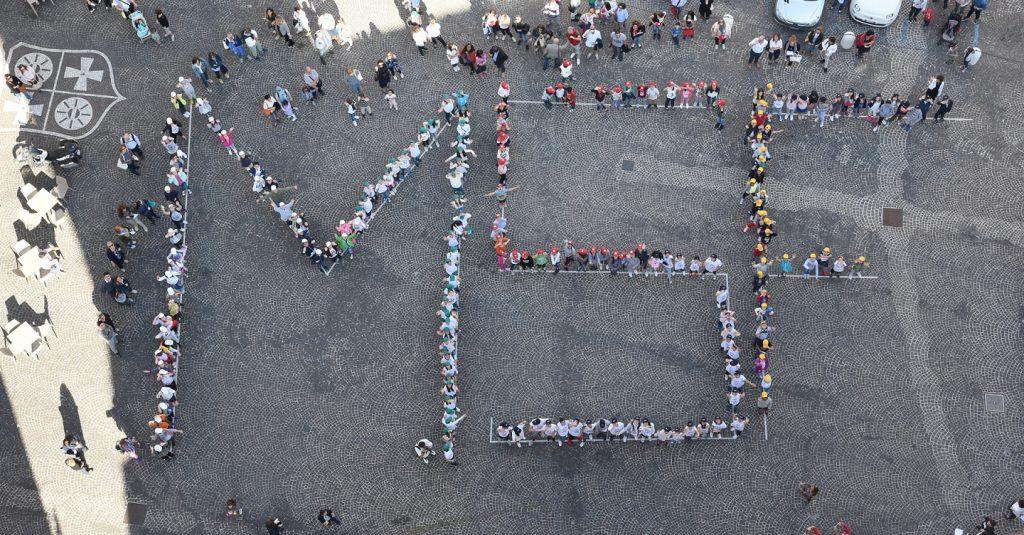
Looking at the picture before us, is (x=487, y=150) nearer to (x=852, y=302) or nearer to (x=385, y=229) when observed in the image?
(x=385, y=229)

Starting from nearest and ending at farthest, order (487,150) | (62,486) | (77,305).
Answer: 1. (62,486)
2. (77,305)
3. (487,150)

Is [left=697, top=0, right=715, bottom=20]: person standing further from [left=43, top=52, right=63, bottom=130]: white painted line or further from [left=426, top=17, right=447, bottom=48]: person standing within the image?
[left=43, top=52, right=63, bottom=130]: white painted line

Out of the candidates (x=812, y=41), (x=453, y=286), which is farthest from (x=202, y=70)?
(x=812, y=41)

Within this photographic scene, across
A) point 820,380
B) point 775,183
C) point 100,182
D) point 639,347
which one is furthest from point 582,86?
point 100,182

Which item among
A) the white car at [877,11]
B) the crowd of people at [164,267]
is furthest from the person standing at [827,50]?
the crowd of people at [164,267]

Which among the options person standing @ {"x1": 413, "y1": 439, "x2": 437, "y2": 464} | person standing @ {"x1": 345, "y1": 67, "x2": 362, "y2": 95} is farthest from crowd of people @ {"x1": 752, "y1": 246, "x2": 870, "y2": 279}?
person standing @ {"x1": 345, "y1": 67, "x2": 362, "y2": 95}

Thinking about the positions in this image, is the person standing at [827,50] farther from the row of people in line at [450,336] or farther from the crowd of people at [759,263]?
the row of people in line at [450,336]

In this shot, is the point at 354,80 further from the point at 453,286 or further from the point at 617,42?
the point at 617,42
